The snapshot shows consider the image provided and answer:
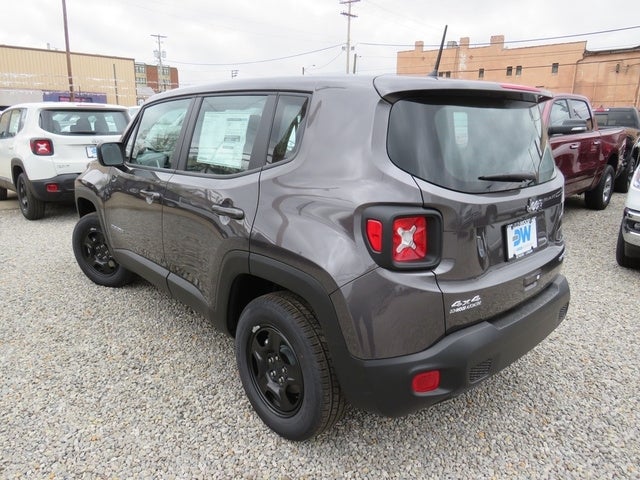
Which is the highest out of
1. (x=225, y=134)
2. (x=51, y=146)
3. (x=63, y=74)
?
(x=63, y=74)

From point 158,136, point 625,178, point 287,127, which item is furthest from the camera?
point 625,178

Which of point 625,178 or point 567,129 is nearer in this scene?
point 567,129

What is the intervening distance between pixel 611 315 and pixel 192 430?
325 cm

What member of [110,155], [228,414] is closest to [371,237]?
[228,414]

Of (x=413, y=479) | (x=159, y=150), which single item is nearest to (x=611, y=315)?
(x=413, y=479)

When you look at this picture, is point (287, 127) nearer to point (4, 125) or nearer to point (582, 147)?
point (582, 147)

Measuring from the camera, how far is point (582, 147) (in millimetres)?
6332

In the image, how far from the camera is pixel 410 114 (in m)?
1.89

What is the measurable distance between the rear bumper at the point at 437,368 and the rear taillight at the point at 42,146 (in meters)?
6.34

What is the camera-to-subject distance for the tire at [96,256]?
410cm

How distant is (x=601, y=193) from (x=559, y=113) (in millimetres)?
1986

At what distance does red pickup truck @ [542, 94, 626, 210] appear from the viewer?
580 cm

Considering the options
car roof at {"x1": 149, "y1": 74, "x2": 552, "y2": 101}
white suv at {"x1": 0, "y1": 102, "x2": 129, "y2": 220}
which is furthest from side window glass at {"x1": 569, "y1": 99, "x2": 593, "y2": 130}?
white suv at {"x1": 0, "y1": 102, "x2": 129, "y2": 220}

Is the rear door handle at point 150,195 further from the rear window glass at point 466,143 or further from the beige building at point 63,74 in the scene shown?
the beige building at point 63,74
